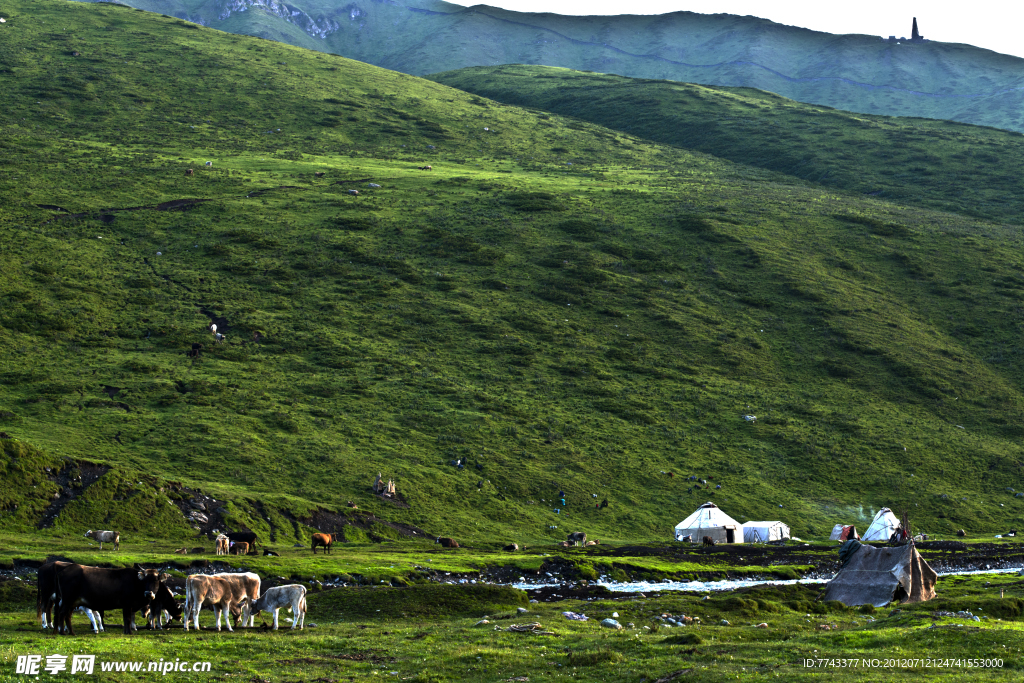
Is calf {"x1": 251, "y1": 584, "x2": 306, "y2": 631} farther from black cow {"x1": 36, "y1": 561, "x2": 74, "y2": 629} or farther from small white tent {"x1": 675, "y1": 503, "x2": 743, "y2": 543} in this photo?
small white tent {"x1": 675, "y1": 503, "x2": 743, "y2": 543}

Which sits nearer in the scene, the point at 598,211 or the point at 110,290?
the point at 110,290

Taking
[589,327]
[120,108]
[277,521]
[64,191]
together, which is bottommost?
[277,521]

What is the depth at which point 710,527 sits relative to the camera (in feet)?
246

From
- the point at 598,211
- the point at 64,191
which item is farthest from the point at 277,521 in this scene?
the point at 598,211

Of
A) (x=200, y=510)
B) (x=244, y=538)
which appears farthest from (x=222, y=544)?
(x=200, y=510)

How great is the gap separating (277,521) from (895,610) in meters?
39.1

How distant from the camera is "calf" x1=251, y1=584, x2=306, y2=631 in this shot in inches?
1131

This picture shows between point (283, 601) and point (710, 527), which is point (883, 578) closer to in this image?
→ point (283, 601)

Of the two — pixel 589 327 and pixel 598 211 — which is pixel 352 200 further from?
pixel 589 327

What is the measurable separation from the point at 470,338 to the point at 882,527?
5231 cm

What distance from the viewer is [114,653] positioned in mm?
20875

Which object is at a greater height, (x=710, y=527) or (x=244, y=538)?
(x=244, y=538)

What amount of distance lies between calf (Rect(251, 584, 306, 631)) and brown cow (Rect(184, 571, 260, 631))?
28 centimetres

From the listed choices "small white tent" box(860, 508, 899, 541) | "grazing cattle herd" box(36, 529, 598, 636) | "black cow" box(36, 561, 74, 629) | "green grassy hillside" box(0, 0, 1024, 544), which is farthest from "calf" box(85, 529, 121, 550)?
"small white tent" box(860, 508, 899, 541)
